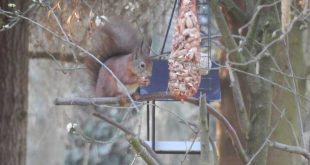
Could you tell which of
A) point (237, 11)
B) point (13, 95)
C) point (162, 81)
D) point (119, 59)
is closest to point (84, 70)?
point (119, 59)

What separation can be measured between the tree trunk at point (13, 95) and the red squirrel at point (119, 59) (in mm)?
1673

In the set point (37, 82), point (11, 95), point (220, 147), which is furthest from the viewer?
point (37, 82)

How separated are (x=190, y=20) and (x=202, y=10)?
1257 millimetres

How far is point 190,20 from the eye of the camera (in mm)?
2195

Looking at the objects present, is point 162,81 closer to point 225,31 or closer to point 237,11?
point 237,11

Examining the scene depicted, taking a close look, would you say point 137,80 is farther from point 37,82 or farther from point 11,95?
point 37,82

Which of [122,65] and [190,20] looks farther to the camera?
[122,65]

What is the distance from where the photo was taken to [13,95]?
14.6 feet

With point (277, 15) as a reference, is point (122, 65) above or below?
below

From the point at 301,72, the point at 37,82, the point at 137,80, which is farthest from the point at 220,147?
the point at 37,82

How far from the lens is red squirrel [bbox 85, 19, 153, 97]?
8.71 feet

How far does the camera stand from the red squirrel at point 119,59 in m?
2.65

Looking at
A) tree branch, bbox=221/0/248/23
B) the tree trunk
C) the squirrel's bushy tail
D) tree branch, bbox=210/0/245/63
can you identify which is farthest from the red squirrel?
the tree trunk

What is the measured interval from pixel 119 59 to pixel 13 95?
6.01 ft
